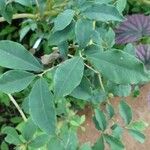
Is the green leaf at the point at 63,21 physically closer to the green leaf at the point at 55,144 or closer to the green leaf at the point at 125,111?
the green leaf at the point at 55,144

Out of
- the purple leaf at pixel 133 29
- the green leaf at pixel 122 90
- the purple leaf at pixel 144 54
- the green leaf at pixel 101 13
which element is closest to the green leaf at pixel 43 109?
the green leaf at pixel 101 13

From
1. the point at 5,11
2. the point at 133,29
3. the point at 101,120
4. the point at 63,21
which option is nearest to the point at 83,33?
the point at 63,21

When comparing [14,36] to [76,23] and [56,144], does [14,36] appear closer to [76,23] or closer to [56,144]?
[56,144]

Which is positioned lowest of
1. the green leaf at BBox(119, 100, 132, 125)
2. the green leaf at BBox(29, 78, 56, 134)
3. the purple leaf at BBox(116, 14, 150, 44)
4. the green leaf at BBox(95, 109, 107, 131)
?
the purple leaf at BBox(116, 14, 150, 44)

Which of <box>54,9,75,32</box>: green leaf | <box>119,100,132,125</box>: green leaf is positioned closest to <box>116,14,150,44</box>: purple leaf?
<box>119,100,132,125</box>: green leaf

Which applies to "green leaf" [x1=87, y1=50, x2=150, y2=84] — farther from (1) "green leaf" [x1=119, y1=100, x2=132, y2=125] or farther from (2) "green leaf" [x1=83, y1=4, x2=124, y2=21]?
(1) "green leaf" [x1=119, y1=100, x2=132, y2=125]

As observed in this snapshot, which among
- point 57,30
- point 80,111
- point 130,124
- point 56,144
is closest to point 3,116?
point 80,111

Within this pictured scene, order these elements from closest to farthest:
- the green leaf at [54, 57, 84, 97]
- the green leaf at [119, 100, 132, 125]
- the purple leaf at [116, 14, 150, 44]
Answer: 1. the green leaf at [54, 57, 84, 97]
2. the green leaf at [119, 100, 132, 125]
3. the purple leaf at [116, 14, 150, 44]

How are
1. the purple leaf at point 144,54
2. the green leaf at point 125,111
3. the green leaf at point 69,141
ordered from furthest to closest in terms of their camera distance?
the purple leaf at point 144,54
the green leaf at point 125,111
the green leaf at point 69,141
